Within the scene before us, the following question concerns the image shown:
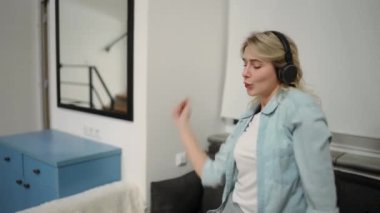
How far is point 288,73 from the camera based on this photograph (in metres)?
1.03

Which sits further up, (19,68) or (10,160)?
(19,68)

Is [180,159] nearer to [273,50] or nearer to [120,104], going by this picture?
[120,104]

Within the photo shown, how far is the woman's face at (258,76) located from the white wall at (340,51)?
900 mm

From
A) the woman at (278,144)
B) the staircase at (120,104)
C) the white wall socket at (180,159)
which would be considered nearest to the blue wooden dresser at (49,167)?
the staircase at (120,104)

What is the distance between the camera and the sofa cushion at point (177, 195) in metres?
1.87

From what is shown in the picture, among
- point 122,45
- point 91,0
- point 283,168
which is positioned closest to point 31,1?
point 91,0

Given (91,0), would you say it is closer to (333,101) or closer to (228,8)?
(228,8)

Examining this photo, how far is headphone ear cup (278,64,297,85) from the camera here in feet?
3.35

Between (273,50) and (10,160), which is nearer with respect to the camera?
(273,50)

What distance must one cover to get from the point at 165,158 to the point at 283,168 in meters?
1.18

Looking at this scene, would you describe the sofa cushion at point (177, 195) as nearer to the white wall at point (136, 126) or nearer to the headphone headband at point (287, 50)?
the white wall at point (136, 126)

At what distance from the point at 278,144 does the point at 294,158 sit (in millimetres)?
65

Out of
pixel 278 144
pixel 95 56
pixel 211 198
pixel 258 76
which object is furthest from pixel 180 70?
pixel 278 144

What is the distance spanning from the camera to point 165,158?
2078mm
